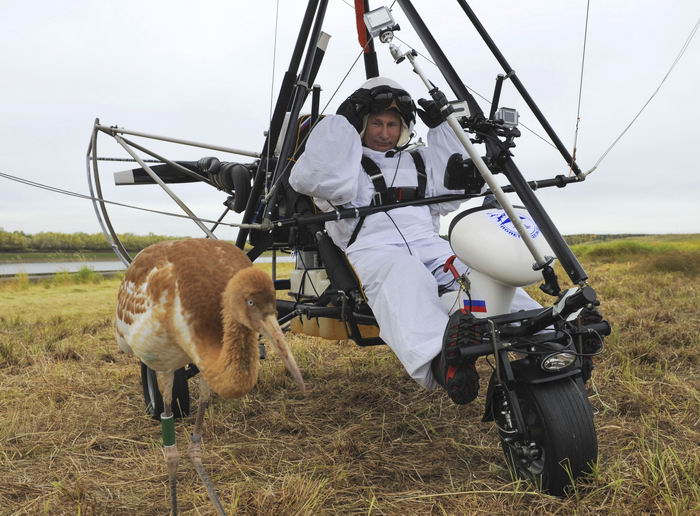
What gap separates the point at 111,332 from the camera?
279 inches

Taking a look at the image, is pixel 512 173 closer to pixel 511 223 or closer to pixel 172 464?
pixel 511 223

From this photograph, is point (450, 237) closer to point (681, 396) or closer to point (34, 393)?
point (681, 396)

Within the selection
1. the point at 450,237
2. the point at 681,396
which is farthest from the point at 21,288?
the point at 681,396

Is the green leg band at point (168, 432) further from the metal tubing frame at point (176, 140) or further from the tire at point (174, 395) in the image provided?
the metal tubing frame at point (176, 140)

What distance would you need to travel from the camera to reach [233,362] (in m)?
2.23

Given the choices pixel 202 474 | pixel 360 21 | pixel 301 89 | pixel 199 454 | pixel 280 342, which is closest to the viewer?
pixel 280 342

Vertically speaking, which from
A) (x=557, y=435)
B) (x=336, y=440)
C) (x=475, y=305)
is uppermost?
(x=475, y=305)

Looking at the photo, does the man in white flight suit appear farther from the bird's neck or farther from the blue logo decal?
the bird's neck

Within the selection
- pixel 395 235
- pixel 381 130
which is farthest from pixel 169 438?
pixel 381 130

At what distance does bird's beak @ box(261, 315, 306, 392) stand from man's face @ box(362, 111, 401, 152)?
2.44 m

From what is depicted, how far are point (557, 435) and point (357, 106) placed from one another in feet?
8.87

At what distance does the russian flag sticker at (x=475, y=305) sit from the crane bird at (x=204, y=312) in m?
1.11

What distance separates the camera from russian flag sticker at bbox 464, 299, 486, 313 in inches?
108

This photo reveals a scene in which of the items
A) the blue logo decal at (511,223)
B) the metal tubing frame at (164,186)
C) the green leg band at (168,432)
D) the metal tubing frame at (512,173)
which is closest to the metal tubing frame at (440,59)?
the metal tubing frame at (512,173)
